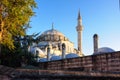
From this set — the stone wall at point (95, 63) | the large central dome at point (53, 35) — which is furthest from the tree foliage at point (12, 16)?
the large central dome at point (53, 35)

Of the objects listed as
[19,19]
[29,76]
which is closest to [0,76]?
[29,76]

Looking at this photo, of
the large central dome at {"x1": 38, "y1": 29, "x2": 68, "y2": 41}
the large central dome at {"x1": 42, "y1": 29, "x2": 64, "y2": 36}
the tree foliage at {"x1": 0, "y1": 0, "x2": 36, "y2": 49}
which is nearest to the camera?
the tree foliage at {"x1": 0, "y1": 0, "x2": 36, "y2": 49}

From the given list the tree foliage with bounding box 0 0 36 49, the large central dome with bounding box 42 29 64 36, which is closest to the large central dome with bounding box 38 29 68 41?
the large central dome with bounding box 42 29 64 36

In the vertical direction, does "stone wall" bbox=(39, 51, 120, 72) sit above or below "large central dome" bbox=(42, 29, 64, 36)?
below

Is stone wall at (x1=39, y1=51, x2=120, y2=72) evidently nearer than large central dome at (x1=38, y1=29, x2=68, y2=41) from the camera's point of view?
Yes

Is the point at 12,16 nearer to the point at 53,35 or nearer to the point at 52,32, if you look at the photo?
the point at 53,35

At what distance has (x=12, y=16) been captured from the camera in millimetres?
16953

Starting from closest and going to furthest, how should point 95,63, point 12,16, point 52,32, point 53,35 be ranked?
point 12,16 < point 95,63 < point 53,35 < point 52,32

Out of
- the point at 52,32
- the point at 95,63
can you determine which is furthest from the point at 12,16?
the point at 52,32

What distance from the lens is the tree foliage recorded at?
16661mm

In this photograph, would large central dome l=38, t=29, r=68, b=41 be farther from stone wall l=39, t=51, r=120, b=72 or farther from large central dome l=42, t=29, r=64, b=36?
stone wall l=39, t=51, r=120, b=72

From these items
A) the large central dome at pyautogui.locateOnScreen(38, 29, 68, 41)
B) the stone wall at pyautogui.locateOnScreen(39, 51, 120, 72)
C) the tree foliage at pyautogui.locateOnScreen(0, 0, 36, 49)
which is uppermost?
the large central dome at pyautogui.locateOnScreen(38, 29, 68, 41)

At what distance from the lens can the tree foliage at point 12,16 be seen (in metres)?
16.7

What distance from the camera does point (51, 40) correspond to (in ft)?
220
